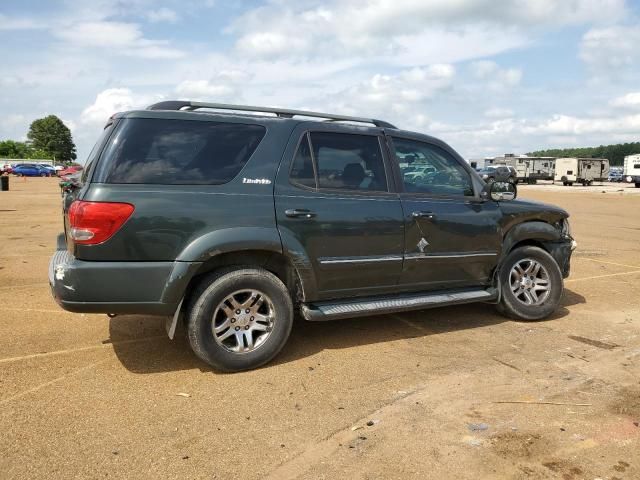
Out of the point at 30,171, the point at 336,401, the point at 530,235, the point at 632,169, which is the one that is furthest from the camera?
the point at 30,171

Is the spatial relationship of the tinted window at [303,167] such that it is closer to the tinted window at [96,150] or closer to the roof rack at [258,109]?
the roof rack at [258,109]

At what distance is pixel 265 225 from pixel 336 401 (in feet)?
4.48

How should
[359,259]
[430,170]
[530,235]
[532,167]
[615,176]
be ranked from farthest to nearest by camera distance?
1. [615,176]
2. [532,167]
3. [530,235]
4. [430,170]
5. [359,259]

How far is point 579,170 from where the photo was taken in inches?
1891

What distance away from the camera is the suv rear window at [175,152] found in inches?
148

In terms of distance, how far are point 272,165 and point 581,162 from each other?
49.9m

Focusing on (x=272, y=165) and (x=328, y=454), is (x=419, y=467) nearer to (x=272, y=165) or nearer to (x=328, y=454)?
(x=328, y=454)

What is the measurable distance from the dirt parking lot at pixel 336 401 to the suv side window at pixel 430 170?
4.39 feet

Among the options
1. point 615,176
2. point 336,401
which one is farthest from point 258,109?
point 615,176

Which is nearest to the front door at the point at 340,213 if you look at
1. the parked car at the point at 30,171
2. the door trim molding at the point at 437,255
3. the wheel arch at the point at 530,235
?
the door trim molding at the point at 437,255

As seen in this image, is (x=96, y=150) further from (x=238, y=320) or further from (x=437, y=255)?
(x=437, y=255)

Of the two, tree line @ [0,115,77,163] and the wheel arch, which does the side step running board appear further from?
tree line @ [0,115,77,163]

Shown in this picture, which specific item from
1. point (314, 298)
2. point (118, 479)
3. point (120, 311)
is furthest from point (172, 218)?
point (118, 479)

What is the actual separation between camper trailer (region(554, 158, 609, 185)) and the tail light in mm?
50661
